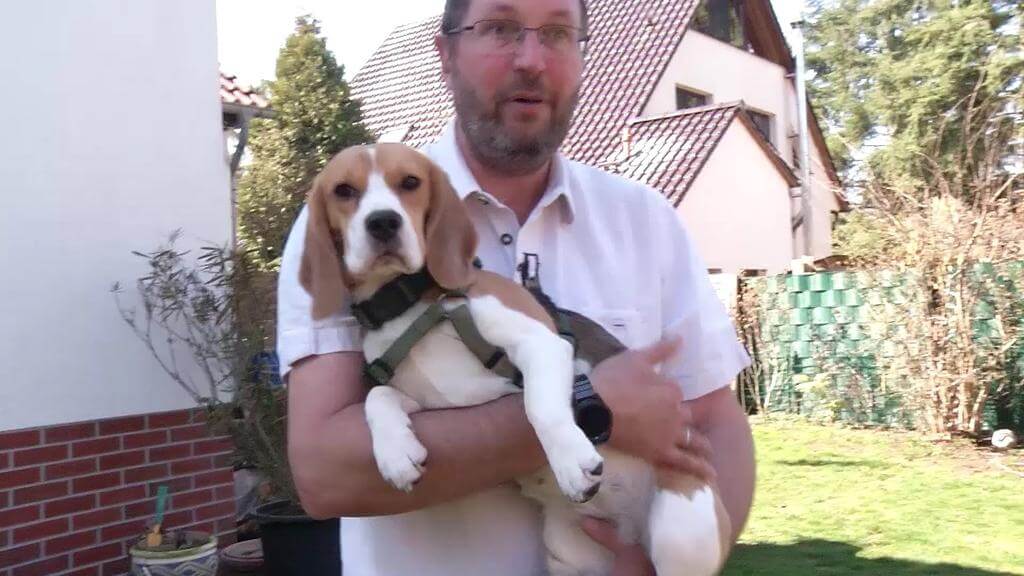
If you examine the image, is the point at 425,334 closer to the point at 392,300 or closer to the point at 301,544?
the point at 392,300

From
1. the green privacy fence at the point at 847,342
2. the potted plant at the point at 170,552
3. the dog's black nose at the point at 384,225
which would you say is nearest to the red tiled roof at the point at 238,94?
the potted plant at the point at 170,552

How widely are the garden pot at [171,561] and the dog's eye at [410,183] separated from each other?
11.3 ft

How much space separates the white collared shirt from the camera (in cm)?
196

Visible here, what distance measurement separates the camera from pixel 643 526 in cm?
209

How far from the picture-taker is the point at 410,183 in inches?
83.4

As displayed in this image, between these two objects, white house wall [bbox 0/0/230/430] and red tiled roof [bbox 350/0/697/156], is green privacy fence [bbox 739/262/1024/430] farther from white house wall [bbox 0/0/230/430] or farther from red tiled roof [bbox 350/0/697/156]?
white house wall [bbox 0/0/230/430]

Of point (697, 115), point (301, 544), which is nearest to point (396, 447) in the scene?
point (301, 544)

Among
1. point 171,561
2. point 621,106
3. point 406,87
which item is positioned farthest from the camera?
point 406,87

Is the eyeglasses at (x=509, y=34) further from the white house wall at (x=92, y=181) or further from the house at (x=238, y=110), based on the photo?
the house at (x=238, y=110)

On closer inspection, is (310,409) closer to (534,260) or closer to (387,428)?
(387,428)

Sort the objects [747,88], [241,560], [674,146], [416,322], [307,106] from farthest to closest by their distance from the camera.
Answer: [747,88] < [307,106] < [674,146] < [241,560] < [416,322]

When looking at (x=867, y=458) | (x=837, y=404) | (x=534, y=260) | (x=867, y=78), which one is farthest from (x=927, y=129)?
(x=534, y=260)

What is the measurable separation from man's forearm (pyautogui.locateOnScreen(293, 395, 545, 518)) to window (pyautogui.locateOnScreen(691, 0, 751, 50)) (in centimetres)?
1767

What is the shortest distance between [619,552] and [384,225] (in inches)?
34.5
